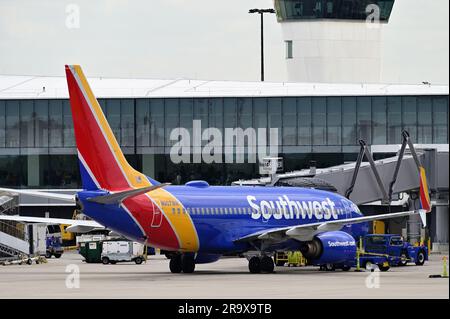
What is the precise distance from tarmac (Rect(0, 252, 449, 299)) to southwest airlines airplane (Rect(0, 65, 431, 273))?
1.33 metres

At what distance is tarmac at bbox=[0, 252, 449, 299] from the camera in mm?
41156

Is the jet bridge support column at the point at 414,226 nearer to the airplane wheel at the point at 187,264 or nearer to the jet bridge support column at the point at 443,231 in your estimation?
the airplane wheel at the point at 187,264

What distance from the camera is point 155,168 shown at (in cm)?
10781

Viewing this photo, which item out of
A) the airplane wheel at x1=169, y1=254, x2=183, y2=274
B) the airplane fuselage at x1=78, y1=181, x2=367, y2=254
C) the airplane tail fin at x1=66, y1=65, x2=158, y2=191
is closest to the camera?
the airplane tail fin at x1=66, y1=65, x2=158, y2=191

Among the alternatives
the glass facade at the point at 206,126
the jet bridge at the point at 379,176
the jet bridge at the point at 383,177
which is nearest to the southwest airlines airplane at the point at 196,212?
the jet bridge at the point at 383,177

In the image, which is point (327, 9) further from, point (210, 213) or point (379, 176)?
point (210, 213)

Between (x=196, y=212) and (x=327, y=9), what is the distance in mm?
83005

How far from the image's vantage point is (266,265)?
5875 centimetres

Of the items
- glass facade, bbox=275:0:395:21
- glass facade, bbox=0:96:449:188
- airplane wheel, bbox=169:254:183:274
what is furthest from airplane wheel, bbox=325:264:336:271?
glass facade, bbox=275:0:395:21

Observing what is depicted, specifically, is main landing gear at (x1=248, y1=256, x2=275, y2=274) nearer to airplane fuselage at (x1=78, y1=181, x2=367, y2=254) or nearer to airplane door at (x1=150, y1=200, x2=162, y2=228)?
airplane fuselage at (x1=78, y1=181, x2=367, y2=254)

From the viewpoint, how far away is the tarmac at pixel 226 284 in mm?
41156

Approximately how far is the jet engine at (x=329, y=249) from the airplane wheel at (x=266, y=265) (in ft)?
5.93

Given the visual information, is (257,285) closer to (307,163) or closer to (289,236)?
(289,236)

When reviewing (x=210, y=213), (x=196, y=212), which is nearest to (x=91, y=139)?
(x=196, y=212)
